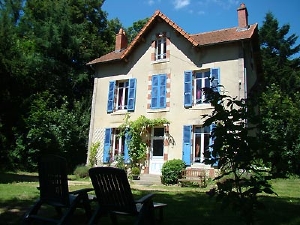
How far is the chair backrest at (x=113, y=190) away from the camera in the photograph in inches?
135

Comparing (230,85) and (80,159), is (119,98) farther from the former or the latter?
(230,85)

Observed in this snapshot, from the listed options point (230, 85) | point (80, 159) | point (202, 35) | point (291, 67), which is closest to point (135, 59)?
point (202, 35)

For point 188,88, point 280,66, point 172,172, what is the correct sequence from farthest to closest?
point 280,66
point 188,88
point 172,172

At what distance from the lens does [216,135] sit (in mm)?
3213

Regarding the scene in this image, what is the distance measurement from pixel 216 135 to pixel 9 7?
82.7 ft

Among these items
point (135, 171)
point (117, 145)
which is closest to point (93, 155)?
point (117, 145)

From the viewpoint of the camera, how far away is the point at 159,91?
1478cm

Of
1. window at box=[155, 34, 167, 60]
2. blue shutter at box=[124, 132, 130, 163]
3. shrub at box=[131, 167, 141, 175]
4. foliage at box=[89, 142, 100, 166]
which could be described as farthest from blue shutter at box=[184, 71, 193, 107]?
foliage at box=[89, 142, 100, 166]

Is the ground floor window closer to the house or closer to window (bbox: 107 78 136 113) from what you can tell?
the house

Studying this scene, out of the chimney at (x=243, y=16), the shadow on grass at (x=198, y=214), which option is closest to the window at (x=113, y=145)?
the chimney at (x=243, y=16)

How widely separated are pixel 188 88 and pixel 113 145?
4808mm

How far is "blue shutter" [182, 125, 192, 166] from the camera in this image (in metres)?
13.2

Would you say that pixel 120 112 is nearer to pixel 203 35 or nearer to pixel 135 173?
pixel 135 173

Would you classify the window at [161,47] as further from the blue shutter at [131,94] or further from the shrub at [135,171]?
the shrub at [135,171]
